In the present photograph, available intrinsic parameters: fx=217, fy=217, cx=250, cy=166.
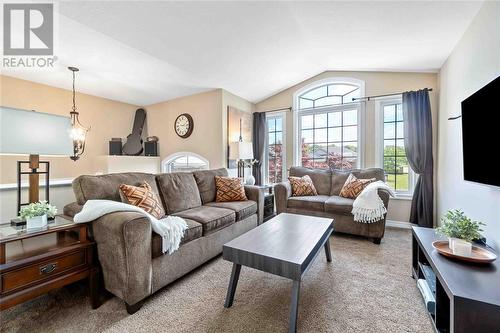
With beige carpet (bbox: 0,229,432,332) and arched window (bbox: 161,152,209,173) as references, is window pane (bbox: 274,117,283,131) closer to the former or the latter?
arched window (bbox: 161,152,209,173)

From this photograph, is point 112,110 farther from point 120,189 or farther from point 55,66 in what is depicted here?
point 120,189

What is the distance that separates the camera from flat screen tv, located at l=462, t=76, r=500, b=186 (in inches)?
57.7

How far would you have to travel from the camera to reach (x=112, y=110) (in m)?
4.59

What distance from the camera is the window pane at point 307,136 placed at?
4406 mm

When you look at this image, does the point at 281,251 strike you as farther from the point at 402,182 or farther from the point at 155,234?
the point at 402,182

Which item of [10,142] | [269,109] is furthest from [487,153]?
[269,109]

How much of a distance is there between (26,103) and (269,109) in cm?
418

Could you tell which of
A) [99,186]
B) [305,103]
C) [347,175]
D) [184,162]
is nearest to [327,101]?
[305,103]

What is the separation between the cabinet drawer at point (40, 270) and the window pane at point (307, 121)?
399cm

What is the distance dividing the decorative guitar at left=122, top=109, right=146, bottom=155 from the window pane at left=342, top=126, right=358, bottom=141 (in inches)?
168

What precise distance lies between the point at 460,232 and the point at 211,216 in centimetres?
207

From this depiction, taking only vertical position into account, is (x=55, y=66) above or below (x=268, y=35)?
below

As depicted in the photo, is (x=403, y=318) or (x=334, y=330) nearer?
(x=334, y=330)

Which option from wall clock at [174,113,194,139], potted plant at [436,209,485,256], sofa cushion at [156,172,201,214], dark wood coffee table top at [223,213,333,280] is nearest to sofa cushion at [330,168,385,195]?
dark wood coffee table top at [223,213,333,280]
